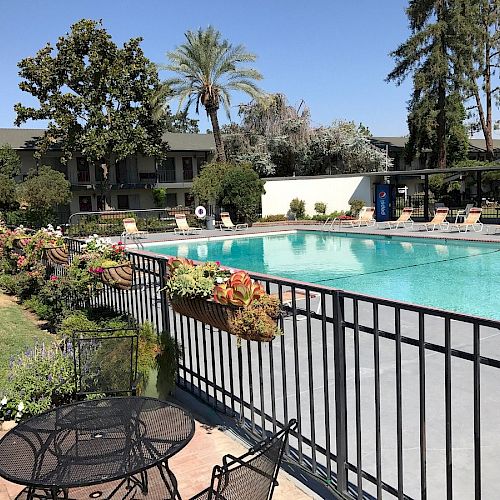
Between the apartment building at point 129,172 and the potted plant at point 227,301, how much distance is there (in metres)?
35.8

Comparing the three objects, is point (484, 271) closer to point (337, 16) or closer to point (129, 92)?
point (337, 16)

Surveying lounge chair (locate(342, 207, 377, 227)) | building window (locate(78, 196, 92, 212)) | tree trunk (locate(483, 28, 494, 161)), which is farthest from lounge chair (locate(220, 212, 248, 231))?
tree trunk (locate(483, 28, 494, 161))

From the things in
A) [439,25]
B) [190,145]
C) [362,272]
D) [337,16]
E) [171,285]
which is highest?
[439,25]

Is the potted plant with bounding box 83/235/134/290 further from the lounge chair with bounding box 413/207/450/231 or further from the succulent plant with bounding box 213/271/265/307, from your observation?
the lounge chair with bounding box 413/207/450/231

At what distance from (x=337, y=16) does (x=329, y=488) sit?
77.1 feet

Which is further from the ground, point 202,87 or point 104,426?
point 202,87

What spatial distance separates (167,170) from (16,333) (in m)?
36.6

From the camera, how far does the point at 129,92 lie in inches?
1335

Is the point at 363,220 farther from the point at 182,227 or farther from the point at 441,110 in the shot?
the point at 441,110

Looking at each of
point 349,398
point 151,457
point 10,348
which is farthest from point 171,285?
point 10,348

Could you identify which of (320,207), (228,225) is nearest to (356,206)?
(320,207)

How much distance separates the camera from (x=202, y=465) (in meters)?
3.67

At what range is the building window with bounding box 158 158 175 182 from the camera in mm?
42625

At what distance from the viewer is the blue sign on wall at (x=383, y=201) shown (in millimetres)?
29922
